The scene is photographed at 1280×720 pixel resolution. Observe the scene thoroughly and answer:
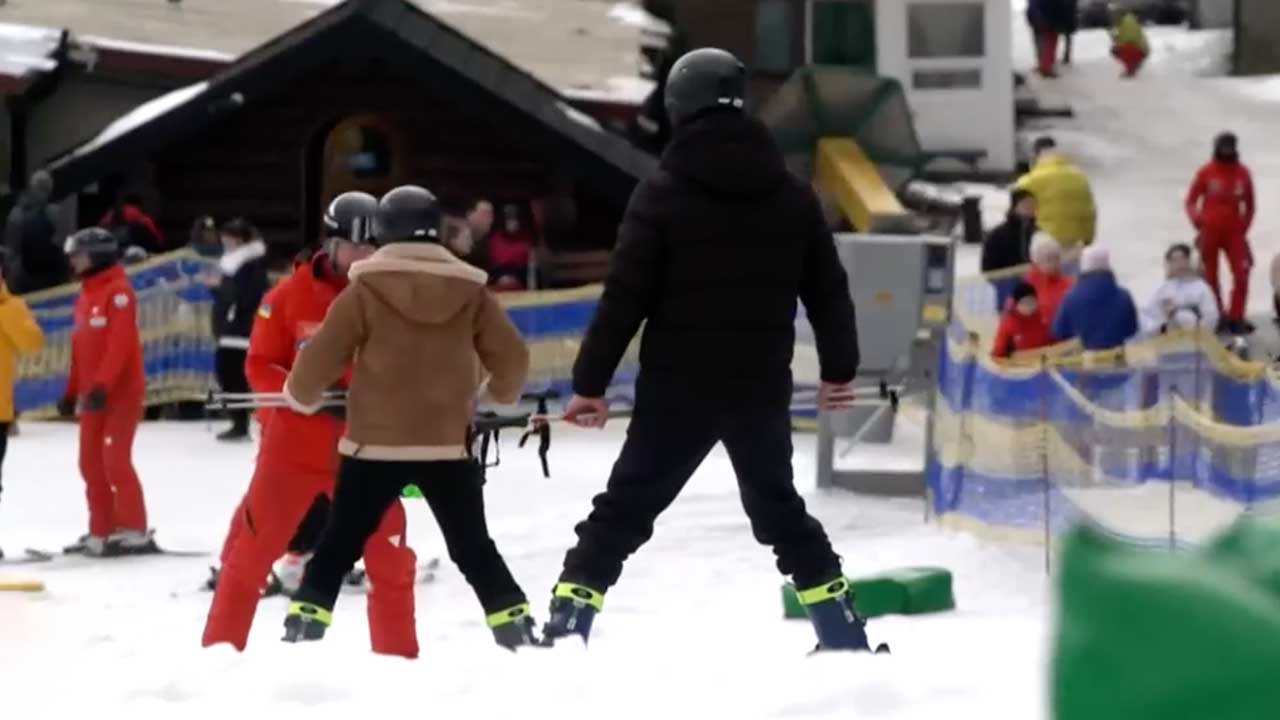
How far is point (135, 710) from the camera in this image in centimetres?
561

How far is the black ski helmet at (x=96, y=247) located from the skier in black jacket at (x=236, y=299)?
4.65 metres

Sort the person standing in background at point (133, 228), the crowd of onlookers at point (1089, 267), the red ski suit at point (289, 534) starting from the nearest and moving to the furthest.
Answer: the red ski suit at point (289, 534) → the crowd of onlookers at point (1089, 267) → the person standing in background at point (133, 228)

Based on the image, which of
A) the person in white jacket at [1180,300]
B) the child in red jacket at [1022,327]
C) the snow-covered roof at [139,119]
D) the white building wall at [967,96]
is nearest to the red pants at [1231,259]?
the person in white jacket at [1180,300]

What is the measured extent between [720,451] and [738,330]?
9.64m

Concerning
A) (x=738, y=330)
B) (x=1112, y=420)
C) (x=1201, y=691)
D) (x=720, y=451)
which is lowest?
(x=720, y=451)

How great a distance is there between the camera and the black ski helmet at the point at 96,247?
1191cm

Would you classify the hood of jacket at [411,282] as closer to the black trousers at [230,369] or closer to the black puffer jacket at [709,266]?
the black puffer jacket at [709,266]

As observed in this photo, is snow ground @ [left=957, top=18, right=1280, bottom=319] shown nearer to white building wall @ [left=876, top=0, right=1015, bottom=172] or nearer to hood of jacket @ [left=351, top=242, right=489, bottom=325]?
white building wall @ [left=876, top=0, right=1015, bottom=172]

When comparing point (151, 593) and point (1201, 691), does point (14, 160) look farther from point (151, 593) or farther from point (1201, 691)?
point (1201, 691)

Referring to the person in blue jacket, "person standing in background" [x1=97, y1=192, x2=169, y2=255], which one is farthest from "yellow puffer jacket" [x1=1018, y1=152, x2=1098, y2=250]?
"person standing in background" [x1=97, y1=192, x2=169, y2=255]

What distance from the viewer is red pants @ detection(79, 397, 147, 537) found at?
12.2 meters

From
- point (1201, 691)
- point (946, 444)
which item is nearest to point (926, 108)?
point (946, 444)

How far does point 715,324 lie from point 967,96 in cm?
2269

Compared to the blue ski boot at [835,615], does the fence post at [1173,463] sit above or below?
below
